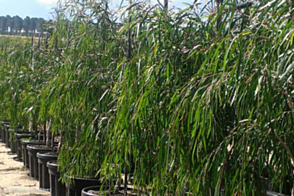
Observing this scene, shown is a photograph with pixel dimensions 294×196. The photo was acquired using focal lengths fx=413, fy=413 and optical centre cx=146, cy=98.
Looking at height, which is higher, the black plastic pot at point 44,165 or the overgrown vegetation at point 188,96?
the overgrown vegetation at point 188,96

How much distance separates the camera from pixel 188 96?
164cm

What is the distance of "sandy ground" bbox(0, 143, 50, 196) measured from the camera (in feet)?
14.9

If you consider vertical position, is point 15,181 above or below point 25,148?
below

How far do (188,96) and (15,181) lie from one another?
4.03 meters

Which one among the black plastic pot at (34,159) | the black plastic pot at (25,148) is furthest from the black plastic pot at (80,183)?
the black plastic pot at (25,148)

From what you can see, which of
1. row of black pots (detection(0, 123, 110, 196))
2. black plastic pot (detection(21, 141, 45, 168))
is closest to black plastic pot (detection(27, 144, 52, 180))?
row of black pots (detection(0, 123, 110, 196))

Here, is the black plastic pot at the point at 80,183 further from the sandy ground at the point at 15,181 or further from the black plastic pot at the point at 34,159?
the black plastic pot at the point at 34,159

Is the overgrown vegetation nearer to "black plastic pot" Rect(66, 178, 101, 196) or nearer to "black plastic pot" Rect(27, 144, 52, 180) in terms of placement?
"black plastic pot" Rect(66, 178, 101, 196)

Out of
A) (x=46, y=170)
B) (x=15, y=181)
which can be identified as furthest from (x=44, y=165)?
(x=15, y=181)

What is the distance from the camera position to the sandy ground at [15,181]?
455cm

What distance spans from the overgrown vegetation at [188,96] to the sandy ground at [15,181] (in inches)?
51.9

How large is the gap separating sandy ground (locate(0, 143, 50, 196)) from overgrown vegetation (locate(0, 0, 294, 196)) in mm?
1318

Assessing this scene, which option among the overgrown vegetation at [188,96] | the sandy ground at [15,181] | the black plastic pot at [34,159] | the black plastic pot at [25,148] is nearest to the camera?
the overgrown vegetation at [188,96]

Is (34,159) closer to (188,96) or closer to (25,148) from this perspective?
(25,148)
